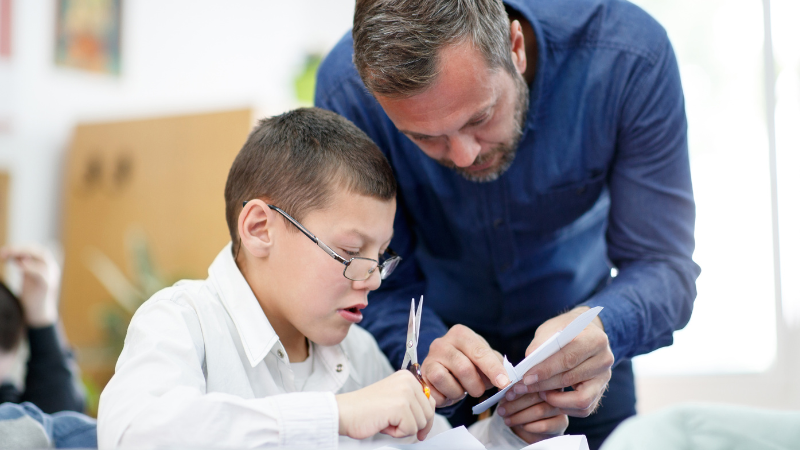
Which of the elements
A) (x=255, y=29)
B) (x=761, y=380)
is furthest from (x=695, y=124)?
(x=255, y=29)

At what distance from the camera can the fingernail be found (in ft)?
2.97

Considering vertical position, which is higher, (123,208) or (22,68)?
(22,68)

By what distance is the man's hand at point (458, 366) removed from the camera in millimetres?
958

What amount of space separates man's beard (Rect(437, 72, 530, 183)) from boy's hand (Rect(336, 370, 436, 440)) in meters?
0.43

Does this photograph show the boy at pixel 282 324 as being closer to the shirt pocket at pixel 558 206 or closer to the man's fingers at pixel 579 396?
the man's fingers at pixel 579 396

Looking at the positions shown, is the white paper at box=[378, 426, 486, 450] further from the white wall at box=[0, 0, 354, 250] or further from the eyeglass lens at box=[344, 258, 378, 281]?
the white wall at box=[0, 0, 354, 250]

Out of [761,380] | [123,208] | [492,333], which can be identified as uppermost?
[492,333]

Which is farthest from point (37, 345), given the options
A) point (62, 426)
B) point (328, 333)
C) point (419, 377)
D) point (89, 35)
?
point (89, 35)

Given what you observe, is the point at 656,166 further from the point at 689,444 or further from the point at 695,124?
the point at 695,124

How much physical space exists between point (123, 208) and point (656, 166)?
2616 millimetres

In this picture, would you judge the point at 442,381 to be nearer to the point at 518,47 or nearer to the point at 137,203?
the point at 518,47

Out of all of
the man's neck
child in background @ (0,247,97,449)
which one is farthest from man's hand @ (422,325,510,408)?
child in background @ (0,247,97,449)

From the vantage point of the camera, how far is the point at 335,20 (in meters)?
3.89

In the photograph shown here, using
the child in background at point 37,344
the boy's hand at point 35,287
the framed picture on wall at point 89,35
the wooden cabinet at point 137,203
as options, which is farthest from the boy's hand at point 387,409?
the framed picture on wall at point 89,35
